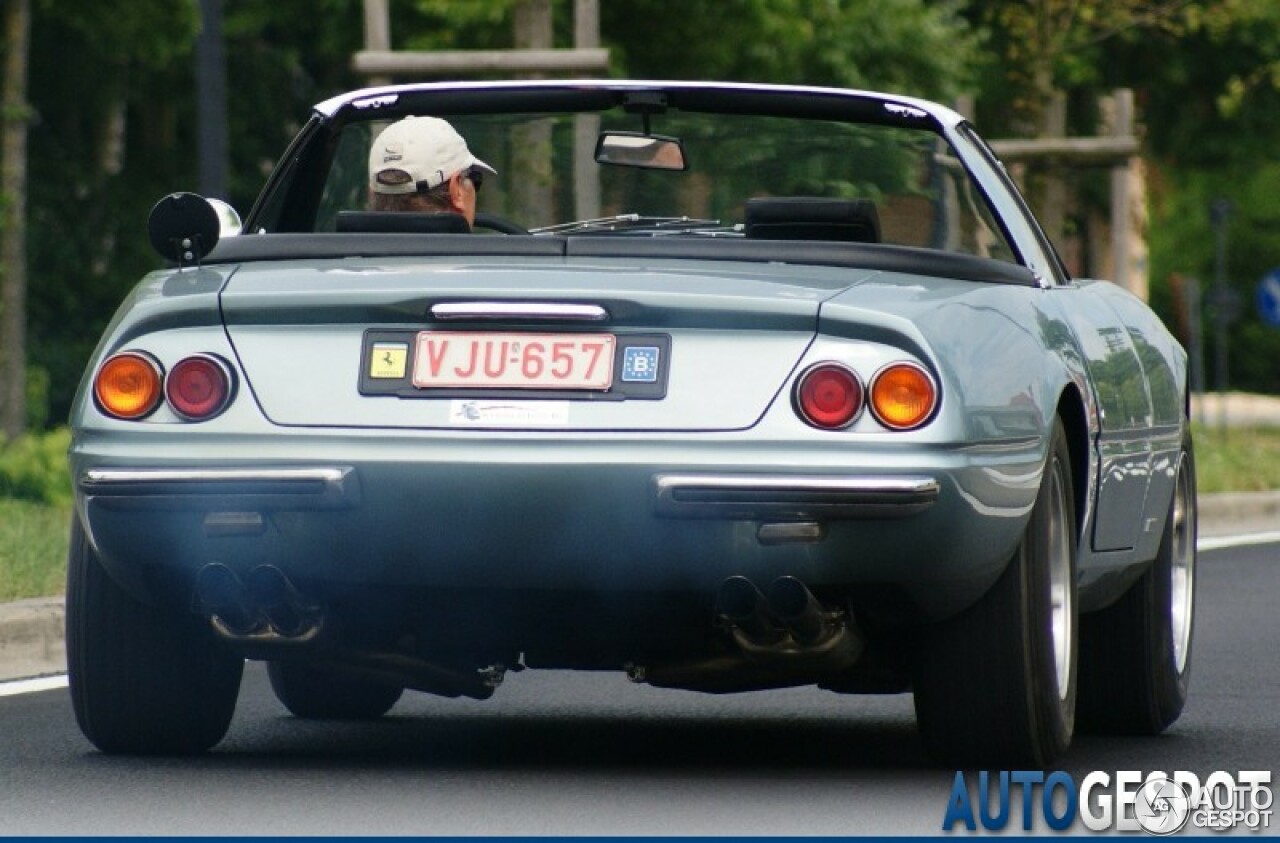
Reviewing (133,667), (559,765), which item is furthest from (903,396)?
(133,667)

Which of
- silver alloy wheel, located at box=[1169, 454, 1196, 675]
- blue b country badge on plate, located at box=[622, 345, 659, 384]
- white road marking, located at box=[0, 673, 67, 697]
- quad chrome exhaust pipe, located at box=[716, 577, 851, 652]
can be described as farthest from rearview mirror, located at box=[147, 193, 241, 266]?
silver alloy wheel, located at box=[1169, 454, 1196, 675]

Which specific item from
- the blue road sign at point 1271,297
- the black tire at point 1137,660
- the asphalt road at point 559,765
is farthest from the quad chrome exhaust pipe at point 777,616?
the blue road sign at point 1271,297

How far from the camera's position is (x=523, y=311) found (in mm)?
6305

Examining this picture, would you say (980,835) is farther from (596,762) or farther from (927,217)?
(927,217)

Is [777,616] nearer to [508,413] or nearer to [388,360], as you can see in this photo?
[508,413]

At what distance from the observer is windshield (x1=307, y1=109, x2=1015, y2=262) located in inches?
299

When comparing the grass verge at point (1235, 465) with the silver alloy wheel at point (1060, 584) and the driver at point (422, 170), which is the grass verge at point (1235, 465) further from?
the silver alloy wheel at point (1060, 584)

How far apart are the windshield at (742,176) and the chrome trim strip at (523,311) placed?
124cm

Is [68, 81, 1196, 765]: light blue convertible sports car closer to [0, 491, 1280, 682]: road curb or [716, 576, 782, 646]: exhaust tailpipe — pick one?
[716, 576, 782, 646]: exhaust tailpipe

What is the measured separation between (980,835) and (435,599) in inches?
45.3

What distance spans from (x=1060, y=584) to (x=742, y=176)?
4.04 ft

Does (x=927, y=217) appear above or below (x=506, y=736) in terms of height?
above

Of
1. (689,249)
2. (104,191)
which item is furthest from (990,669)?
(104,191)

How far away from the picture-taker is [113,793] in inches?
262
